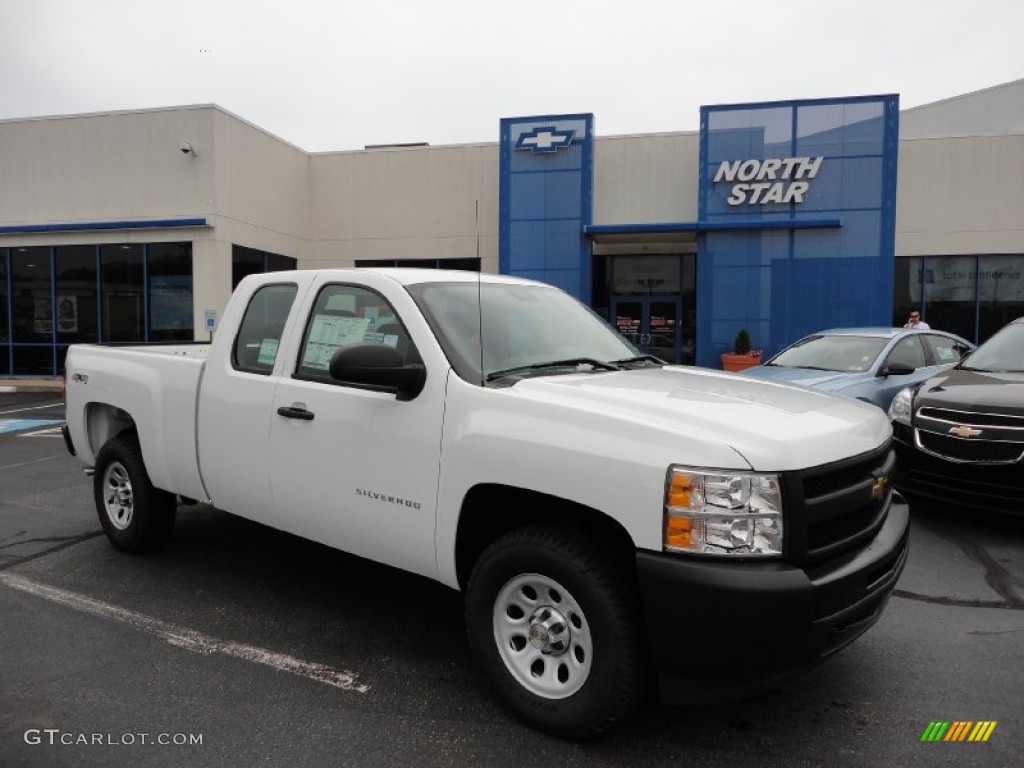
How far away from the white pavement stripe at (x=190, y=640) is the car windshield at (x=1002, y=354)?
5928 millimetres

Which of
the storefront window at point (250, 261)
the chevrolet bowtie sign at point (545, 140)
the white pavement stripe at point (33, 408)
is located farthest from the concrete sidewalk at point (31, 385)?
the chevrolet bowtie sign at point (545, 140)

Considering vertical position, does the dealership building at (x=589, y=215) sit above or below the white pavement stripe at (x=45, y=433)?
above

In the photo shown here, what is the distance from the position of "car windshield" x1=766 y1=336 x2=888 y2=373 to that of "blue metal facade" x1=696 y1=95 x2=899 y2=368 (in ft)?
31.6

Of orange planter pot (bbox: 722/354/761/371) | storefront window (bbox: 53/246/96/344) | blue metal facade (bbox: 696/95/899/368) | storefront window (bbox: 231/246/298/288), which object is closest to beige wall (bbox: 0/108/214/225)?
storefront window (bbox: 53/246/96/344)

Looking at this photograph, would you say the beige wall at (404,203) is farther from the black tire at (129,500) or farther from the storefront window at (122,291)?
the black tire at (129,500)

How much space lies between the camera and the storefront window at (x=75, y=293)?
18953 millimetres

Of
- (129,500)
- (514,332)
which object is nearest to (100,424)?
(129,500)

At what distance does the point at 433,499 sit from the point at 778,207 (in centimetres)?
1721

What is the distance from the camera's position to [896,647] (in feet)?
12.4

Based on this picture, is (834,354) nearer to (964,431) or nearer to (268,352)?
(964,431)

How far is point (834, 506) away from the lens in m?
2.72

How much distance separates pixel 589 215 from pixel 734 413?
16.9 metres

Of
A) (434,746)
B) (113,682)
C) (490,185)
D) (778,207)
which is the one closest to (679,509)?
(434,746)

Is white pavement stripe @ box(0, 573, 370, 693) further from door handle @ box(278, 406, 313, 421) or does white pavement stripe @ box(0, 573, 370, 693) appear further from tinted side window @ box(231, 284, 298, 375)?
tinted side window @ box(231, 284, 298, 375)
